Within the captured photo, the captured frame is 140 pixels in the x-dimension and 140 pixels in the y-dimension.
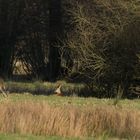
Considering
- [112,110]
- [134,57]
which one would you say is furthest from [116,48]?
[112,110]

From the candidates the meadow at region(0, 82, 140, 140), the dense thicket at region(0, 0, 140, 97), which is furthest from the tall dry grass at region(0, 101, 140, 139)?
the dense thicket at region(0, 0, 140, 97)

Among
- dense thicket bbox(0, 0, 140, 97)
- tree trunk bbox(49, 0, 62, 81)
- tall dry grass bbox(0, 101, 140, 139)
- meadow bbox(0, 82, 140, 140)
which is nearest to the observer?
meadow bbox(0, 82, 140, 140)

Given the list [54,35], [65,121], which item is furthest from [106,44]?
[65,121]

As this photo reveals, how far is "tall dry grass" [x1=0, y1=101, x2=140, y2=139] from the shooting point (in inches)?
624

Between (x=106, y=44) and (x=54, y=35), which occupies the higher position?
(x=54, y=35)

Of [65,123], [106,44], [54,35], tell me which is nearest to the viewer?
[65,123]

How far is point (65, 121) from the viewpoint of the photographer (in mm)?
16219

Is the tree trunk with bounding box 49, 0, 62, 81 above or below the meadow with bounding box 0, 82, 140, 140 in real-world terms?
above

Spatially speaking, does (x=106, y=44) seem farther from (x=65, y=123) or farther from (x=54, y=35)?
(x=65, y=123)

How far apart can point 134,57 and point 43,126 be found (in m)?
11.9

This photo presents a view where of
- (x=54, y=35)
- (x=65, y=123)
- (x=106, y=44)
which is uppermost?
(x=54, y=35)

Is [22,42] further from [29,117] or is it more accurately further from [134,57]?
[29,117]

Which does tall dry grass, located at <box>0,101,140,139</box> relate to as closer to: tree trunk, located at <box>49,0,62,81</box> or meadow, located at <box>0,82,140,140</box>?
meadow, located at <box>0,82,140,140</box>

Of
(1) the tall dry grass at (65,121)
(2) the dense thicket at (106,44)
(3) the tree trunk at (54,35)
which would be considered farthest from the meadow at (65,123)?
(3) the tree trunk at (54,35)
